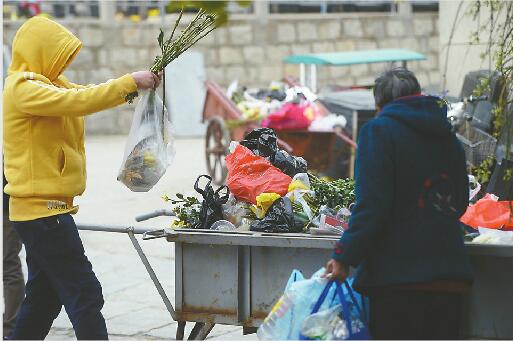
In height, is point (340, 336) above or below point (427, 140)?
below

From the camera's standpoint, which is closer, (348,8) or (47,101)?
(47,101)

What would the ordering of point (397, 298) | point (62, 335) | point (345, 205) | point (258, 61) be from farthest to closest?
point (258, 61)
point (62, 335)
point (345, 205)
point (397, 298)

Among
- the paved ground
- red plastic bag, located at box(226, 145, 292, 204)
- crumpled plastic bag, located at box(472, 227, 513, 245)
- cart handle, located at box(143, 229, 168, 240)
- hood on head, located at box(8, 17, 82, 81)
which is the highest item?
hood on head, located at box(8, 17, 82, 81)

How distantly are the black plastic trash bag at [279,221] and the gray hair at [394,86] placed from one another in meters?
0.90

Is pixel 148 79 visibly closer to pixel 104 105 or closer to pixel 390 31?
pixel 104 105

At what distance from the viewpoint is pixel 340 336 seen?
4.11 metres

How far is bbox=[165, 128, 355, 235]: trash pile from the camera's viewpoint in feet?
16.1

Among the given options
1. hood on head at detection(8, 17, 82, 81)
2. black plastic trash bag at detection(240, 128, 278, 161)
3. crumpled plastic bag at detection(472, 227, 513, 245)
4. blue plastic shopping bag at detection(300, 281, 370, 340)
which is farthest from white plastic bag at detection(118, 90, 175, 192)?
crumpled plastic bag at detection(472, 227, 513, 245)

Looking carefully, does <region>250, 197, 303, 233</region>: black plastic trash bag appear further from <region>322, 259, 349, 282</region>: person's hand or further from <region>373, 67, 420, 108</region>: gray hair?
<region>373, 67, 420, 108</region>: gray hair

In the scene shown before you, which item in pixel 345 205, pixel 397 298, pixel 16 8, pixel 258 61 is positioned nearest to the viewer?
pixel 397 298

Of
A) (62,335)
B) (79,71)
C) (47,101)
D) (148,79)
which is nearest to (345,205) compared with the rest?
(148,79)

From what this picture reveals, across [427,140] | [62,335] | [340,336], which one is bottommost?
[62,335]

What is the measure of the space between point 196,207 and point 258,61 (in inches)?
701

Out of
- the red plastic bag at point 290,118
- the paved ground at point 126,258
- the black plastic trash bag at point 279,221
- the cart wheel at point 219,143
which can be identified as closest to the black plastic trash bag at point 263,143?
the black plastic trash bag at point 279,221
